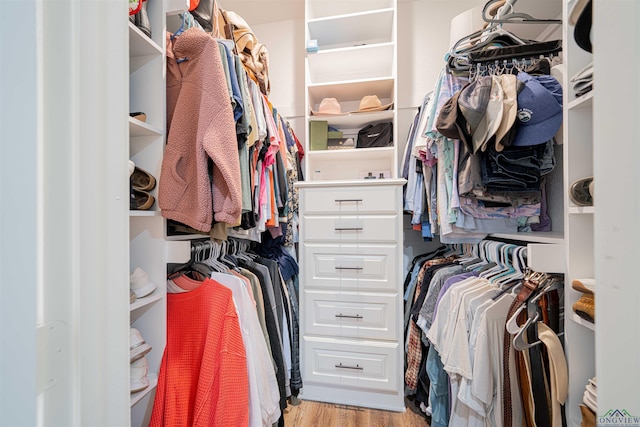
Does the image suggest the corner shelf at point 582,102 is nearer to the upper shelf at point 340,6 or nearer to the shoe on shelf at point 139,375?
the upper shelf at point 340,6

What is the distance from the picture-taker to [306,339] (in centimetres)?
153

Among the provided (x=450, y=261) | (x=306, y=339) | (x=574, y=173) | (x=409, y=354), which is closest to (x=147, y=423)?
(x=306, y=339)

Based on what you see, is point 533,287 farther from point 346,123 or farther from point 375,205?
point 346,123

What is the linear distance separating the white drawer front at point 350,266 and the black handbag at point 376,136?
72 cm

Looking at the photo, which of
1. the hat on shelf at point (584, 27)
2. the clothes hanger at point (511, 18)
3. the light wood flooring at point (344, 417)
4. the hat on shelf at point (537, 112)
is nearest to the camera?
the hat on shelf at point (584, 27)

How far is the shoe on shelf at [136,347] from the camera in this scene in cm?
83

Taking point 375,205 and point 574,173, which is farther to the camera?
point 375,205

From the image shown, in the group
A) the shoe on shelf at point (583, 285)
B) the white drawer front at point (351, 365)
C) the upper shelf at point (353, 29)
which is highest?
the upper shelf at point (353, 29)

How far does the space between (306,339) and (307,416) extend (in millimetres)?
375

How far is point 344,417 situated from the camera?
1.42 m

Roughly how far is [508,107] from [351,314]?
3.83 ft

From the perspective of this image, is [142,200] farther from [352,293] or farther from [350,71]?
[350,71]

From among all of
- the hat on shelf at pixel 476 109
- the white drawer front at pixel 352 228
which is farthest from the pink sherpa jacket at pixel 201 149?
the hat on shelf at pixel 476 109

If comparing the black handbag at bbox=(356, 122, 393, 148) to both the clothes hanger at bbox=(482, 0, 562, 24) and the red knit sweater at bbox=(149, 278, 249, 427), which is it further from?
the red knit sweater at bbox=(149, 278, 249, 427)
